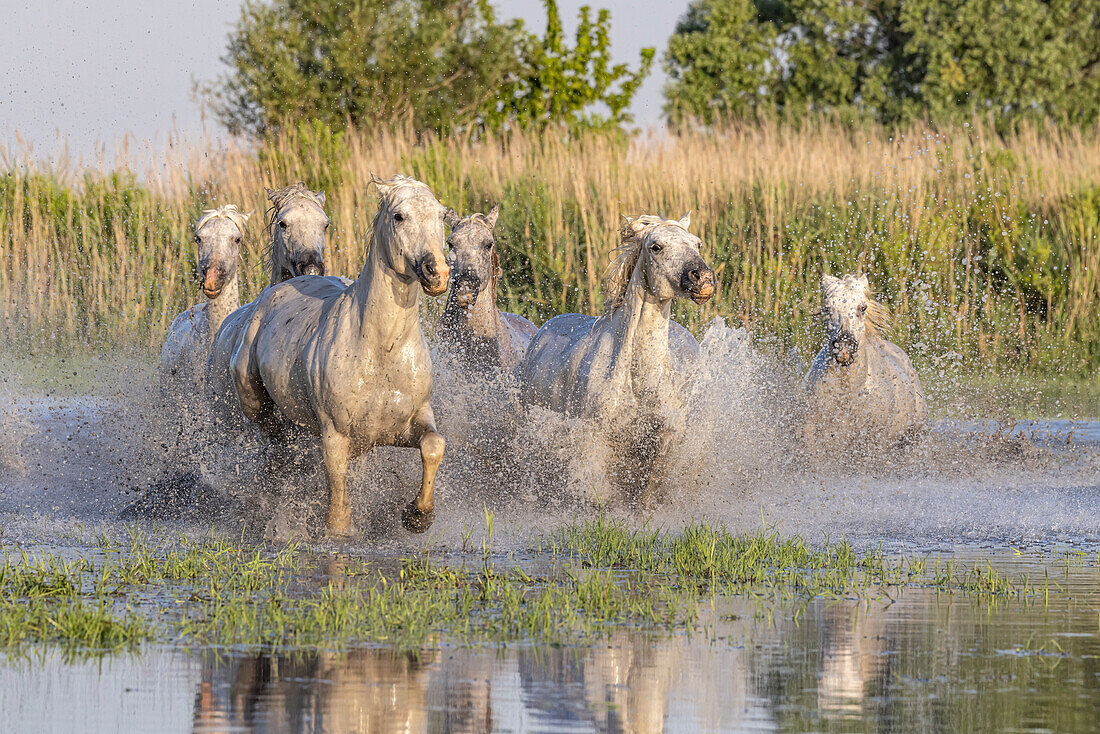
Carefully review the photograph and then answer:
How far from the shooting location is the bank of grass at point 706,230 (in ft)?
53.4

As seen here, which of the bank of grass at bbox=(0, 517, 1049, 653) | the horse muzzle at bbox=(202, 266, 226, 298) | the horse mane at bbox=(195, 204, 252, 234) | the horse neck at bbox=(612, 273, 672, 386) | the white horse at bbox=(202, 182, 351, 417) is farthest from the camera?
the horse mane at bbox=(195, 204, 252, 234)

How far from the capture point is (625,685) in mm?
4727

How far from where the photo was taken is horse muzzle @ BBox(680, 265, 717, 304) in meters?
8.50

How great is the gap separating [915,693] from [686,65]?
36.8 m

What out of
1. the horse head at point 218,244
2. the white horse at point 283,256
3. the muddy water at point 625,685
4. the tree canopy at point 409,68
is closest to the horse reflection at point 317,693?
the muddy water at point 625,685

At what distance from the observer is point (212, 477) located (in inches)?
355

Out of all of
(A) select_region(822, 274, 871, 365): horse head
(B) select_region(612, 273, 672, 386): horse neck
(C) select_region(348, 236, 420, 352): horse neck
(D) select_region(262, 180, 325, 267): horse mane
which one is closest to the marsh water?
(B) select_region(612, 273, 672, 386): horse neck

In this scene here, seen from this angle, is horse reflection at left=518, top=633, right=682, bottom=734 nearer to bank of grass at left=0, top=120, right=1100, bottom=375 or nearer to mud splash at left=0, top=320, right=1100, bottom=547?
mud splash at left=0, top=320, right=1100, bottom=547

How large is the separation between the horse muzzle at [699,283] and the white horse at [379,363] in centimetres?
148

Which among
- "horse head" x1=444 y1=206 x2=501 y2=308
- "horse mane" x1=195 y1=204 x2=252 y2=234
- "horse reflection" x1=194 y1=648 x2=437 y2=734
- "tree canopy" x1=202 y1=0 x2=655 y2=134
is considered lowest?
"horse reflection" x1=194 y1=648 x2=437 y2=734

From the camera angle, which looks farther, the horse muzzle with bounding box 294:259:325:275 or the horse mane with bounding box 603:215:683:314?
the horse muzzle with bounding box 294:259:325:275

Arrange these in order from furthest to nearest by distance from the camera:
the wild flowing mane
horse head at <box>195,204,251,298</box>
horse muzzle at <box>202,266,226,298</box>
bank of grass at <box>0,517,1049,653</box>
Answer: the wild flowing mane
horse head at <box>195,204,251,298</box>
horse muzzle at <box>202,266,226,298</box>
bank of grass at <box>0,517,1049,653</box>

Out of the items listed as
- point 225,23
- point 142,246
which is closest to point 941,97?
point 225,23

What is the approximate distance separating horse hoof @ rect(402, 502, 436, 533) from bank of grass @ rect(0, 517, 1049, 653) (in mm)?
413
